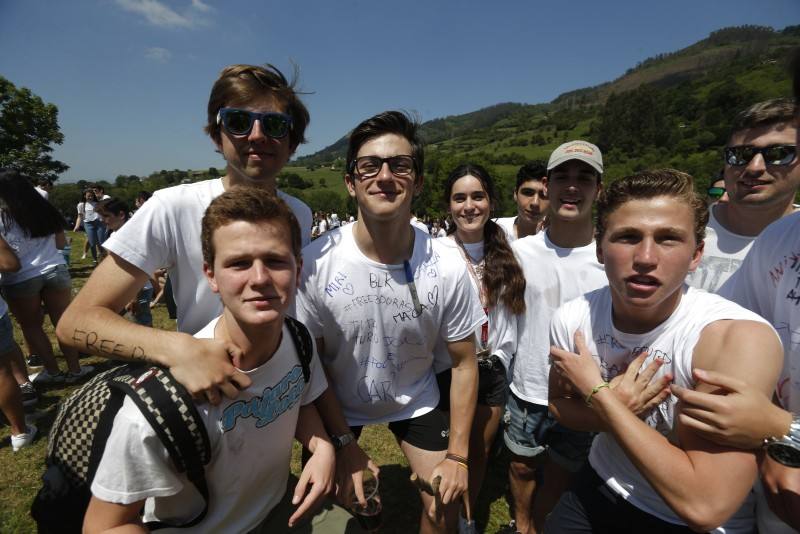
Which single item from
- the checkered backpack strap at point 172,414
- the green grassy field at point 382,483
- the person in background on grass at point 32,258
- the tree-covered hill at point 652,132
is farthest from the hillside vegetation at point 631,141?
the checkered backpack strap at point 172,414

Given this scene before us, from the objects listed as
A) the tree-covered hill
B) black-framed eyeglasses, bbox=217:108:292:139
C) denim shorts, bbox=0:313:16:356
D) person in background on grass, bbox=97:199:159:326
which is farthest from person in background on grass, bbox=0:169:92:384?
the tree-covered hill

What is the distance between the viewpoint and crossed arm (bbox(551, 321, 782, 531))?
57.9 inches

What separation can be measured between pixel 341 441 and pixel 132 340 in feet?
4.56

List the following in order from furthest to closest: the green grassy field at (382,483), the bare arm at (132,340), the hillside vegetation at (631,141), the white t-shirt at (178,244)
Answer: the hillside vegetation at (631,141), the green grassy field at (382,483), the white t-shirt at (178,244), the bare arm at (132,340)

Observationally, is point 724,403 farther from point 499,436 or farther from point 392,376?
point 499,436

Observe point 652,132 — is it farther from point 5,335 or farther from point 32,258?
point 5,335

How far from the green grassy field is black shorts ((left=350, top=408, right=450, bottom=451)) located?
1.51 metres

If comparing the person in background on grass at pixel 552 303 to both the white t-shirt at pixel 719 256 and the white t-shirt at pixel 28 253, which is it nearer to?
the white t-shirt at pixel 719 256

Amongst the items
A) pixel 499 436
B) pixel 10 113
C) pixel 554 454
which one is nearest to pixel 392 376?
pixel 554 454

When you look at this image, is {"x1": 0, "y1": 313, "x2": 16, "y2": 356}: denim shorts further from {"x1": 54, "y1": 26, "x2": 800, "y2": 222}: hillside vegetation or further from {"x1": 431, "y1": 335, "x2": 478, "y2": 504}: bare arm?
{"x1": 54, "y1": 26, "x2": 800, "y2": 222}: hillside vegetation

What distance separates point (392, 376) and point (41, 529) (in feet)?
6.27

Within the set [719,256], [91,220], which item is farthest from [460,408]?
[91,220]

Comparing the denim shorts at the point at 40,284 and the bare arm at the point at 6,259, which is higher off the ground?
the bare arm at the point at 6,259

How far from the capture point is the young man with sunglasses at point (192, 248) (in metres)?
1.71
